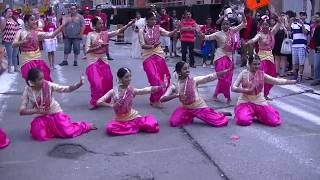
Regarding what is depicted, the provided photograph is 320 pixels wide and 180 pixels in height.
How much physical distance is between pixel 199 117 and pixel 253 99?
0.88 meters

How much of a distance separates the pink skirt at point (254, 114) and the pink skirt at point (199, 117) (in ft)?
0.76

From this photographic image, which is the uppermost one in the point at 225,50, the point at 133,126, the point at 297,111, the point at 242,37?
the point at 225,50

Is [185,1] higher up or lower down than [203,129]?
higher up

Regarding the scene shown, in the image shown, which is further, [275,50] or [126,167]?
[275,50]

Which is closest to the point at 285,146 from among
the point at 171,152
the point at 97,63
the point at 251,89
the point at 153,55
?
the point at 251,89

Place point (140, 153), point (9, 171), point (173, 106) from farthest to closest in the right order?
point (173, 106) → point (140, 153) → point (9, 171)

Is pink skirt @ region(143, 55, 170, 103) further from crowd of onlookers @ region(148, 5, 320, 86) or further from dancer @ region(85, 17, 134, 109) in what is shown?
crowd of onlookers @ region(148, 5, 320, 86)

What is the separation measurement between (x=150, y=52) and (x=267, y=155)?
3.92 metres

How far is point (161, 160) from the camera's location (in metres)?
6.45

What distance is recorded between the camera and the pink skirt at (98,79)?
31.9ft

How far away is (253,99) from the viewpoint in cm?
824

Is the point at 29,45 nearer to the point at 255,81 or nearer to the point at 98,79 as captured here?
the point at 98,79

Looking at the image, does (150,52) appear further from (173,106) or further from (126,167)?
(126,167)

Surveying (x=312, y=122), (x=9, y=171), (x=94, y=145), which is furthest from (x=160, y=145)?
(x=312, y=122)
